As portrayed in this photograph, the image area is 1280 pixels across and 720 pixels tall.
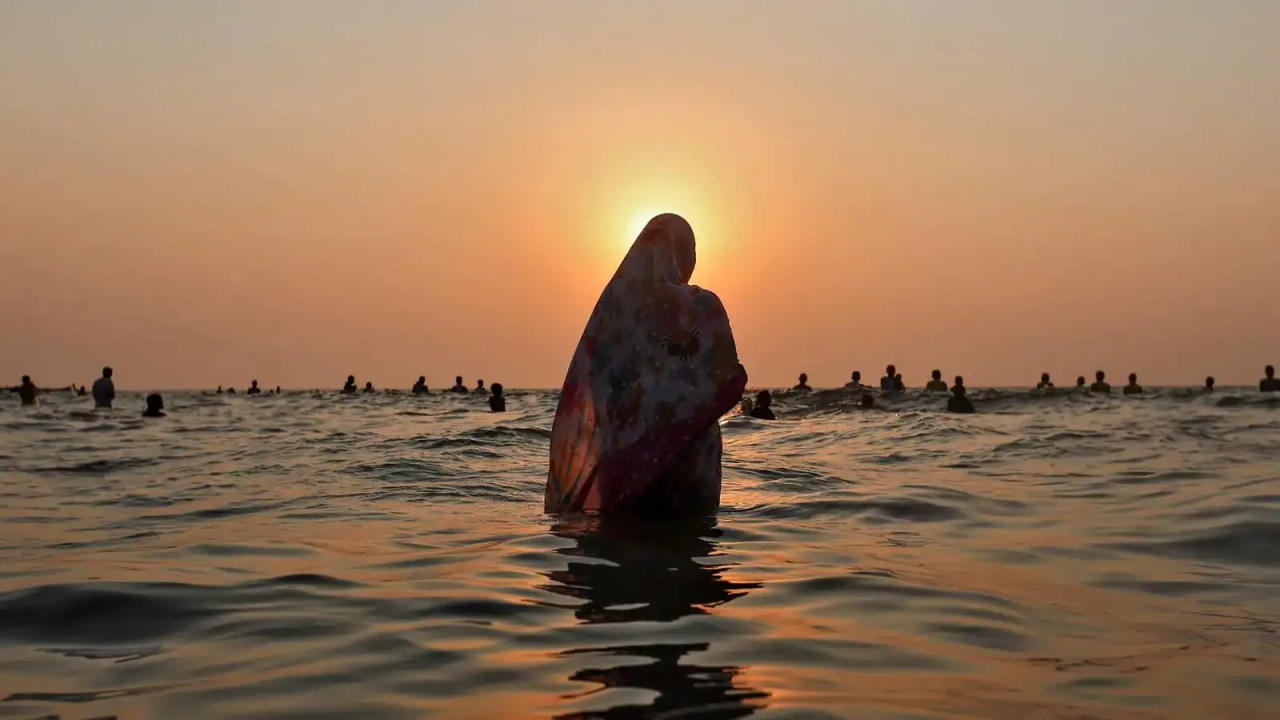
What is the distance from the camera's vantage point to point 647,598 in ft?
12.3

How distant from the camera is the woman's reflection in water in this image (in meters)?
2.50

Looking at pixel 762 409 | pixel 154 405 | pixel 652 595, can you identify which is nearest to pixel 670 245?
pixel 652 595

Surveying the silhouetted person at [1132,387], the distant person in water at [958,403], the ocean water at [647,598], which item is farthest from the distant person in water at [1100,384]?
the ocean water at [647,598]

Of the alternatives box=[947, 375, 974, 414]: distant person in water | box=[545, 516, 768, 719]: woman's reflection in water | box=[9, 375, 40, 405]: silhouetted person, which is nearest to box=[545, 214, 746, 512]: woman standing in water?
box=[545, 516, 768, 719]: woman's reflection in water

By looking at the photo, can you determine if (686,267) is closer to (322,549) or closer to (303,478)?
(322,549)

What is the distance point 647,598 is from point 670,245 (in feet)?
9.23

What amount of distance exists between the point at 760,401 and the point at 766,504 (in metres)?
13.6

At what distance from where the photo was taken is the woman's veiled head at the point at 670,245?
5957 mm

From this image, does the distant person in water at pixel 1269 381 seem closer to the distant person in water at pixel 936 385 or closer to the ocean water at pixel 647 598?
the distant person in water at pixel 936 385

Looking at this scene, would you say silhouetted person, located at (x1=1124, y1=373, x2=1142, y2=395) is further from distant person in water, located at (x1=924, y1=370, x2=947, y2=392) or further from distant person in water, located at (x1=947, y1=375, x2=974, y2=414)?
distant person in water, located at (x1=947, y1=375, x2=974, y2=414)

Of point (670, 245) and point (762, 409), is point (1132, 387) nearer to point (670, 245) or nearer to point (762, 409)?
point (762, 409)

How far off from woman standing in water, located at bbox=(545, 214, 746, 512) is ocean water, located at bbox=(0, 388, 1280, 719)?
270 mm

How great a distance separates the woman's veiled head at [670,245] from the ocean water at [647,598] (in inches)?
60.3

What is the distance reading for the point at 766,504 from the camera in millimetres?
6910
